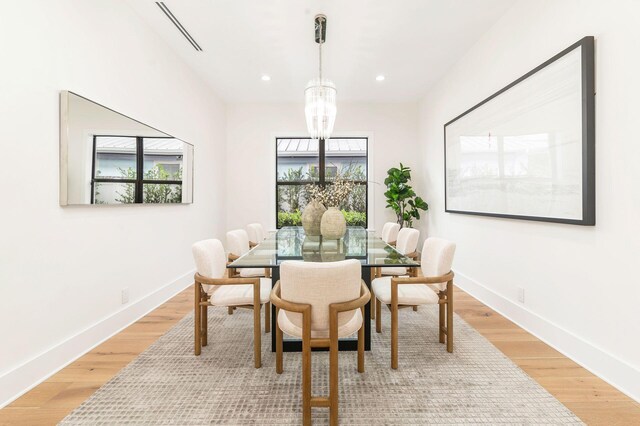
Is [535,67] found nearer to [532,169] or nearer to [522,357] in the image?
[532,169]

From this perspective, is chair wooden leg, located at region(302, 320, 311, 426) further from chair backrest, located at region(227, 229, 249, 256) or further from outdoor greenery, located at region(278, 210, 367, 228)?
outdoor greenery, located at region(278, 210, 367, 228)

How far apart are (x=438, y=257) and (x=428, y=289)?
271mm

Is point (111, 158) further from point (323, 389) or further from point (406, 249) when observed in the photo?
point (406, 249)

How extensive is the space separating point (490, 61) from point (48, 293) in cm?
429

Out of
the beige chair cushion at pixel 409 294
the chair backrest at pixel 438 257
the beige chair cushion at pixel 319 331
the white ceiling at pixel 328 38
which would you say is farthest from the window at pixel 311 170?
the beige chair cushion at pixel 319 331

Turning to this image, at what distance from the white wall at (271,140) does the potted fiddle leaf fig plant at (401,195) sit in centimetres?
42

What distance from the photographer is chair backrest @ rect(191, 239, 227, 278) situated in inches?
83.3

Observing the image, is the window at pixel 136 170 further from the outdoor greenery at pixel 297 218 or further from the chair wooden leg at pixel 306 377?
the outdoor greenery at pixel 297 218

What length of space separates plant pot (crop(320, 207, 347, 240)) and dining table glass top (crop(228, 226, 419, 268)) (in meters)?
0.07

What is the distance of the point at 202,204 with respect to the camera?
176 inches

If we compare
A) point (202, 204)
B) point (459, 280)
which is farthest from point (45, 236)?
point (459, 280)

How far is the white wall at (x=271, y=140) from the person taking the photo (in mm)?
5504

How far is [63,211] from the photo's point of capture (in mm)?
2084

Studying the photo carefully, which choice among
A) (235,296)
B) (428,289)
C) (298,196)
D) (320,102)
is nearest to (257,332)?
(235,296)
